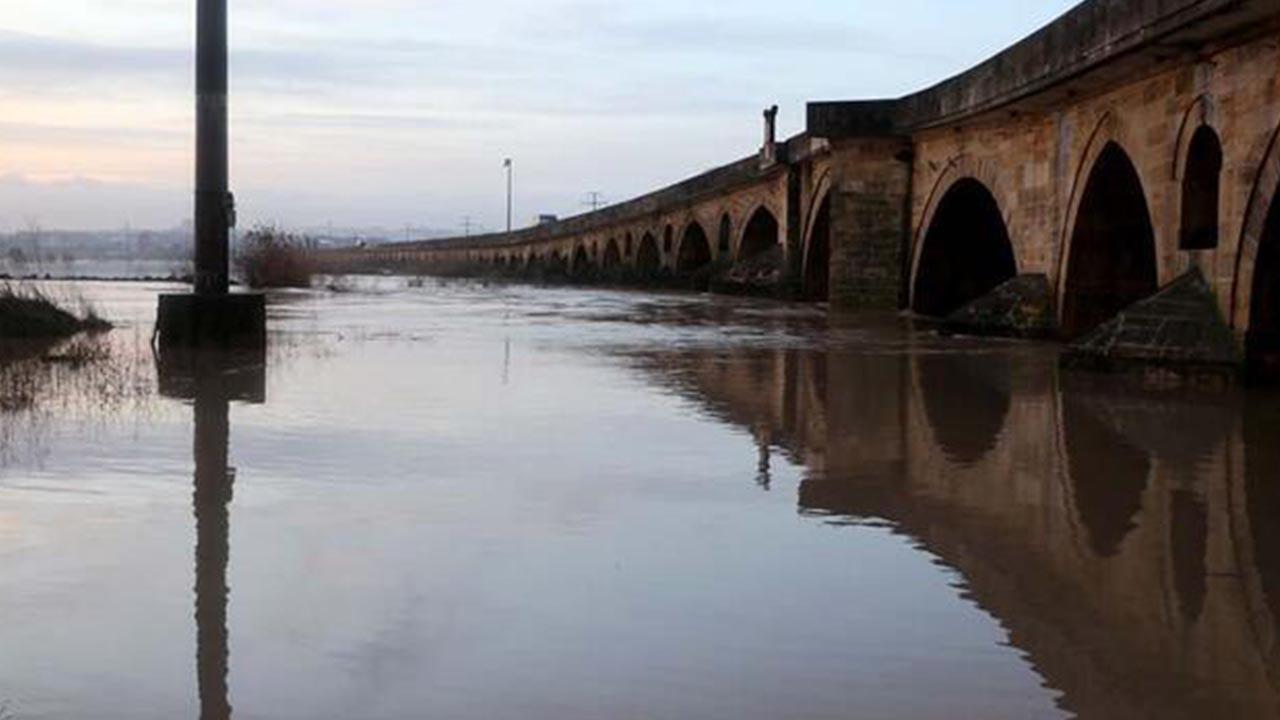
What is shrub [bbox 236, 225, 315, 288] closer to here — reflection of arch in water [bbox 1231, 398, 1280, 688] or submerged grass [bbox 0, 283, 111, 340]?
submerged grass [bbox 0, 283, 111, 340]

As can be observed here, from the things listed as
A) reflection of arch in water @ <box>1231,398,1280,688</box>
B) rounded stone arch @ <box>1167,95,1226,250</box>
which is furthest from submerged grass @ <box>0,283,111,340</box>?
reflection of arch in water @ <box>1231,398,1280,688</box>

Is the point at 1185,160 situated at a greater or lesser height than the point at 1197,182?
greater

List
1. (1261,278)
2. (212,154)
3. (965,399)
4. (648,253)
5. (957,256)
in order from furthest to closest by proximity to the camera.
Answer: (648,253)
(957,256)
(212,154)
(1261,278)
(965,399)

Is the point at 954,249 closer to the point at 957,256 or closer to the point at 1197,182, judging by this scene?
the point at 957,256

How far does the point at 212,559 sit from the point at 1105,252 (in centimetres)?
1849

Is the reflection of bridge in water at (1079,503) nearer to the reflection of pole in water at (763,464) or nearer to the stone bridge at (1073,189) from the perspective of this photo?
the reflection of pole in water at (763,464)

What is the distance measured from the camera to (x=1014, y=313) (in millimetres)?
22297

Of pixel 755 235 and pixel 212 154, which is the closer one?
pixel 212 154

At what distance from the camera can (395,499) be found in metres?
7.52

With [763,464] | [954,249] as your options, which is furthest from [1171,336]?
[954,249]

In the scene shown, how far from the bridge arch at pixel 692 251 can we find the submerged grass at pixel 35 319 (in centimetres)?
3799

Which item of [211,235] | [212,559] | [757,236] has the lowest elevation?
[212,559]

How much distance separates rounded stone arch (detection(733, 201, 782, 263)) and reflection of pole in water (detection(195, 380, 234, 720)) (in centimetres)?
3716

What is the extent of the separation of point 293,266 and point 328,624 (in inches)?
1616
